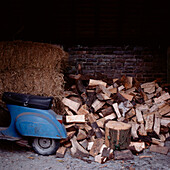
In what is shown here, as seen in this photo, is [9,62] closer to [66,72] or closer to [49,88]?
[49,88]

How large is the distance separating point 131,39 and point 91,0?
55.7 inches

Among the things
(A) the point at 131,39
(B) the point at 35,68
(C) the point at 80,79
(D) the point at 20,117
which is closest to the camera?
(D) the point at 20,117

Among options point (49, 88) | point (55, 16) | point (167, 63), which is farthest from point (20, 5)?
point (167, 63)

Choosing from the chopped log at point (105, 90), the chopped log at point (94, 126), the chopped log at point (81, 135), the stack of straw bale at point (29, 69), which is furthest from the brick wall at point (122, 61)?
the chopped log at point (81, 135)

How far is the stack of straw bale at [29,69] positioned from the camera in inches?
127

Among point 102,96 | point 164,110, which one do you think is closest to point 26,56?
point 102,96

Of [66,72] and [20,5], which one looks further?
[66,72]

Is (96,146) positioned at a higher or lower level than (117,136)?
lower

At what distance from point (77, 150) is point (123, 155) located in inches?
30.8

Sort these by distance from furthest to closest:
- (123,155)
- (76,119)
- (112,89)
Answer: (112,89), (76,119), (123,155)

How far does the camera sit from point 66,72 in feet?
14.4

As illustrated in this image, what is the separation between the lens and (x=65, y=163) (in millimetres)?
2613

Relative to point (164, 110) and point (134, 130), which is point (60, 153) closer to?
point (134, 130)

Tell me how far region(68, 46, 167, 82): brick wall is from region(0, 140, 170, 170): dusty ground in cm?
221
